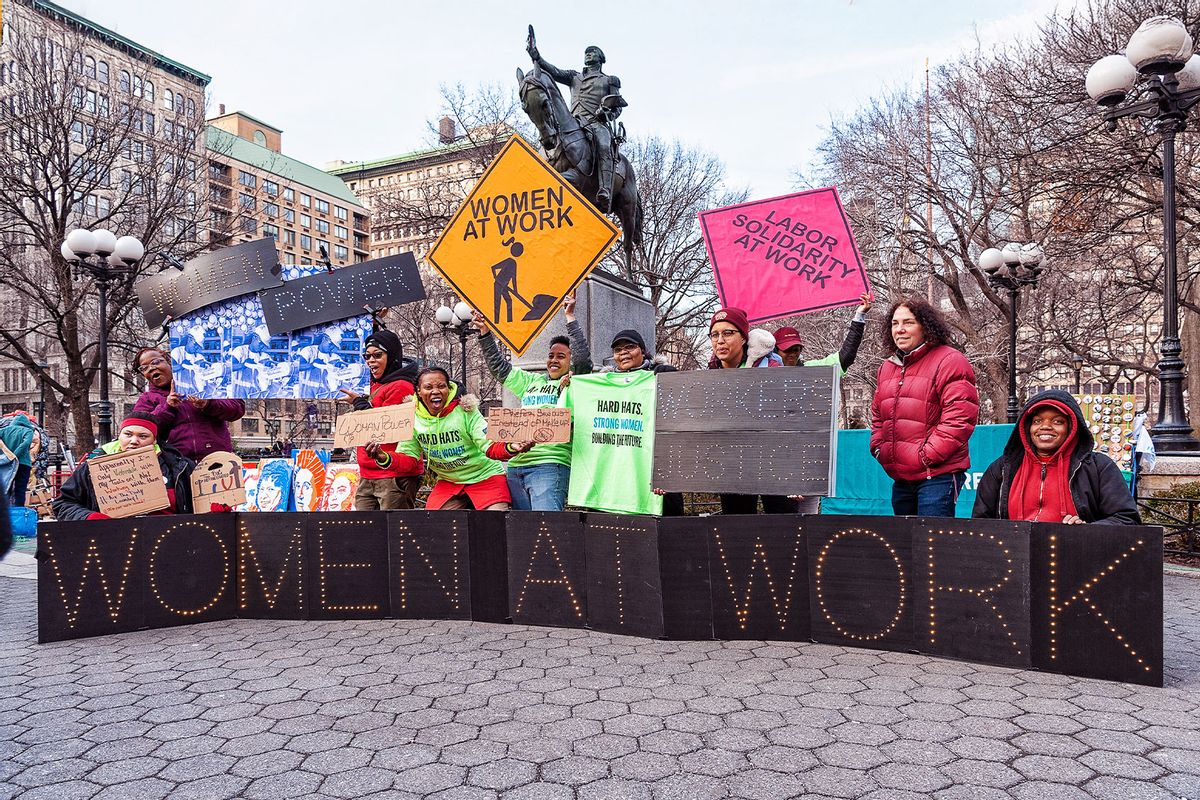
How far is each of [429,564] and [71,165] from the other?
778 inches

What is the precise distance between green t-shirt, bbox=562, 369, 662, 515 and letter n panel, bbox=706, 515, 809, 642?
81 centimetres

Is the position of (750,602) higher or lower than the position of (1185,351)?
lower

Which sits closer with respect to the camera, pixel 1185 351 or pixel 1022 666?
pixel 1022 666

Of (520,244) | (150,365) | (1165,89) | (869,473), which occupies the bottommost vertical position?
(869,473)

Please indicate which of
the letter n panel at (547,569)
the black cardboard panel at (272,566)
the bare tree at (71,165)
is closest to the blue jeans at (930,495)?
the letter n panel at (547,569)

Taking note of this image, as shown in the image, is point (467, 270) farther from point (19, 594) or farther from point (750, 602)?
point (19, 594)

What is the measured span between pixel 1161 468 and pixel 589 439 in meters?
8.15

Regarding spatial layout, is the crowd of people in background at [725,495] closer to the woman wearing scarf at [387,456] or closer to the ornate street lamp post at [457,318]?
the woman wearing scarf at [387,456]

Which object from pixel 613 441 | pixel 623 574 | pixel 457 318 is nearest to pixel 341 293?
pixel 613 441

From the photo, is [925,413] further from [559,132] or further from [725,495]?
[559,132]

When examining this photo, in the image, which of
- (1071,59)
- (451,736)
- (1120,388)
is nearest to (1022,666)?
(451,736)

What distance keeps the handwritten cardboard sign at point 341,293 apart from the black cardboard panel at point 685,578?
3284 millimetres

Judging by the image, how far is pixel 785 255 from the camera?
7008 millimetres

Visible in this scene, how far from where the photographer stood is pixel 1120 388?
7425 cm
